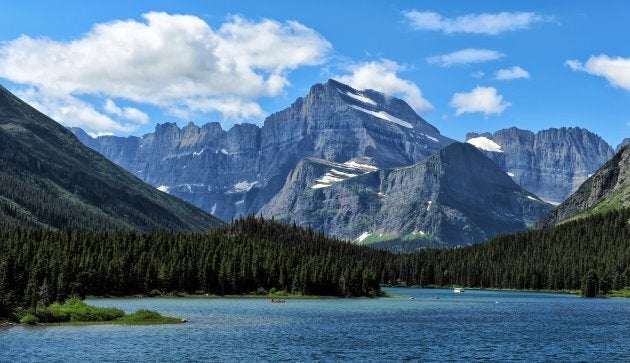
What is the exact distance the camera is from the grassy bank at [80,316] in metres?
131

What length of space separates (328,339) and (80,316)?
46932mm

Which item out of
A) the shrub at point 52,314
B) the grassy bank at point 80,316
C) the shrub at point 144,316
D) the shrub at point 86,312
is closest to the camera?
the grassy bank at point 80,316

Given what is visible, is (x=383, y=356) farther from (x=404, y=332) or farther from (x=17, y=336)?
(x=17, y=336)

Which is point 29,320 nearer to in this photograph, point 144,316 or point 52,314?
point 52,314

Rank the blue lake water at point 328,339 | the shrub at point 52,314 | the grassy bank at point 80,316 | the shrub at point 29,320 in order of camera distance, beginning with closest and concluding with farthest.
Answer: the blue lake water at point 328,339
the shrub at point 29,320
the grassy bank at point 80,316
the shrub at point 52,314

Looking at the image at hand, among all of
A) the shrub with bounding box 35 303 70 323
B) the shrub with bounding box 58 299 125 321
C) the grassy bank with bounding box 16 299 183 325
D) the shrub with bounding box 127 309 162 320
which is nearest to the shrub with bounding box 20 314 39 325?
the grassy bank with bounding box 16 299 183 325

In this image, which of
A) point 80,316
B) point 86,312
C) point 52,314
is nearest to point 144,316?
point 86,312

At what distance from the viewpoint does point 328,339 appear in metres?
122

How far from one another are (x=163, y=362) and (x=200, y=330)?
39.0 meters

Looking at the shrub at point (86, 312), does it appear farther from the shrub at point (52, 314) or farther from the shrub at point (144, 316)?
the shrub at point (144, 316)

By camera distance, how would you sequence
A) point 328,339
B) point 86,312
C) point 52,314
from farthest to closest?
point 86,312 < point 52,314 < point 328,339

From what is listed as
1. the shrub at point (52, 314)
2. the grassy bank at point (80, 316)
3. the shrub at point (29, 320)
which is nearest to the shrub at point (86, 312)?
the grassy bank at point (80, 316)

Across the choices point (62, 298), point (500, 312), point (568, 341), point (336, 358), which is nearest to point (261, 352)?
point (336, 358)

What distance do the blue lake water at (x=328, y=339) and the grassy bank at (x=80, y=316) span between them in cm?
452
